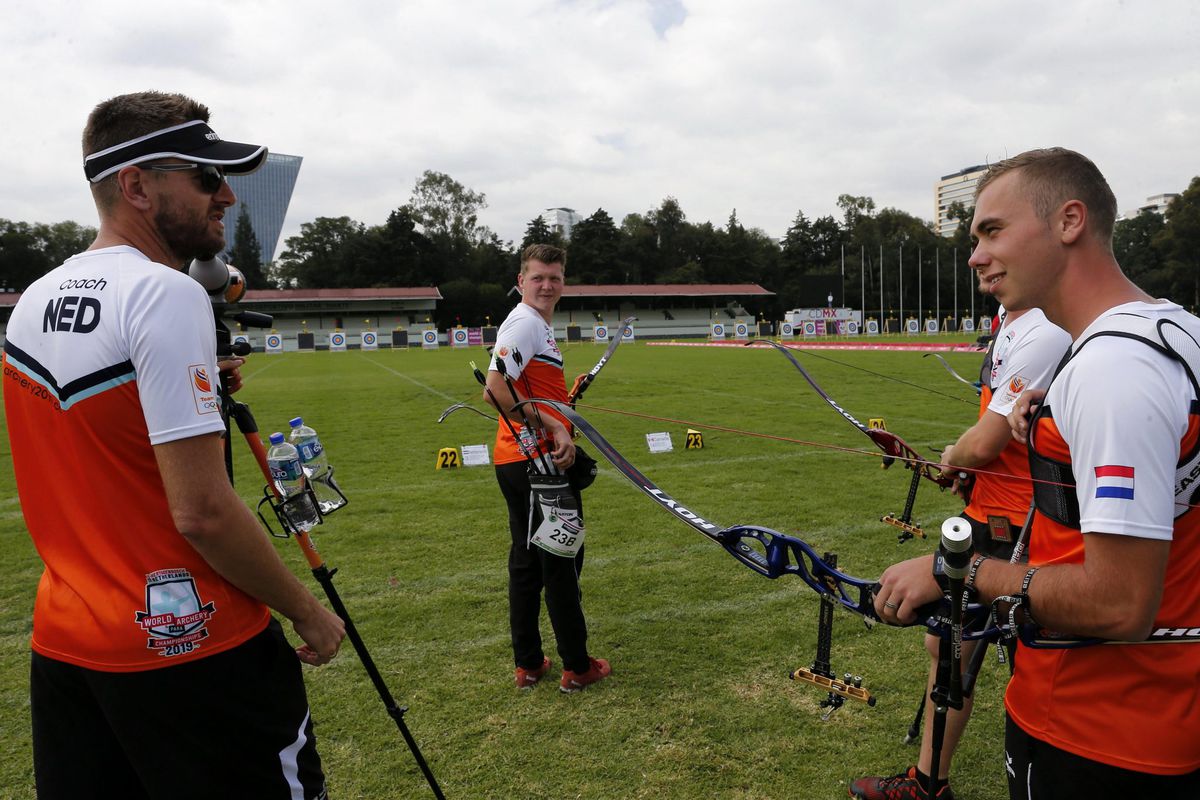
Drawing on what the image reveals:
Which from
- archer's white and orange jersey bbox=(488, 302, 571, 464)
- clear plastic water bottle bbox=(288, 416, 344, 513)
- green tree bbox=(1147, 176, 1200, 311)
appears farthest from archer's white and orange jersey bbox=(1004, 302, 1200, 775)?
green tree bbox=(1147, 176, 1200, 311)

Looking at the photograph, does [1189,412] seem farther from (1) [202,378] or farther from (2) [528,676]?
(2) [528,676]

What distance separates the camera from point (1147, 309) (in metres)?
1.53

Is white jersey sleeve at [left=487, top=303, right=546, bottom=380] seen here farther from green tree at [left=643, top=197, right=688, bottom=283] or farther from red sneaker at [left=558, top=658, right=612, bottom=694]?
green tree at [left=643, top=197, right=688, bottom=283]

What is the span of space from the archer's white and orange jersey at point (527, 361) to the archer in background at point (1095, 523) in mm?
2647

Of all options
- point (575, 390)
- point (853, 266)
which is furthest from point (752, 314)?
point (575, 390)

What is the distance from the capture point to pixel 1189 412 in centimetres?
142

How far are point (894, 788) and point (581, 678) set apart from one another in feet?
5.53

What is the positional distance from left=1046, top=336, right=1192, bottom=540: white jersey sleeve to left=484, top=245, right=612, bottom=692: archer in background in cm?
266

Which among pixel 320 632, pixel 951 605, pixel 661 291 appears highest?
pixel 661 291

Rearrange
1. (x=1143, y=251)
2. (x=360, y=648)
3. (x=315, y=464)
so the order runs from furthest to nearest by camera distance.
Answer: (x=1143, y=251) < (x=315, y=464) < (x=360, y=648)

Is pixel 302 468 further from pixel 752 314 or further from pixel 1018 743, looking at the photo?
pixel 752 314

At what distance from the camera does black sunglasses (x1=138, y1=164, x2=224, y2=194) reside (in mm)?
1859

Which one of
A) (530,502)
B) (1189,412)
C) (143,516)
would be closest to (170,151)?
(143,516)

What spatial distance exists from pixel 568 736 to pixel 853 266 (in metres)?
101
